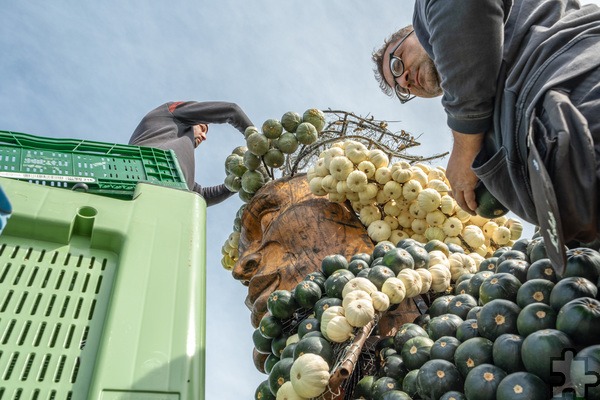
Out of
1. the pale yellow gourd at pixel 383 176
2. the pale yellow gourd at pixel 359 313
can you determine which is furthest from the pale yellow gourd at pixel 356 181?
the pale yellow gourd at pixel 359 313

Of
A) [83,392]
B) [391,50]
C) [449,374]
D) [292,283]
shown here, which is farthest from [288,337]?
[83,392]

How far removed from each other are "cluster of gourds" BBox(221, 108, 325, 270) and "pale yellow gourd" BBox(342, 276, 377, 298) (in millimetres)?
2137

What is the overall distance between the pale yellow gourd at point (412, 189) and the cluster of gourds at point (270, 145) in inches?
44.7

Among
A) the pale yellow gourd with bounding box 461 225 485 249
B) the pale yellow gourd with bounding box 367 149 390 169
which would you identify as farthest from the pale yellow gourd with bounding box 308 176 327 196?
the pale yellow gourd with bounding box 461 225 485 249

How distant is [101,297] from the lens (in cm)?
165

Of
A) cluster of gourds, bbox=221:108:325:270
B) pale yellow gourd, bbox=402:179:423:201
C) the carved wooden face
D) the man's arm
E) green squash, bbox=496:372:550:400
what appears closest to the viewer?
green squash, bbox=496:372:550:400

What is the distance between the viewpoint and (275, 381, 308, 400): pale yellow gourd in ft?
7.83

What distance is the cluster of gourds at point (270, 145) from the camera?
15.7ft

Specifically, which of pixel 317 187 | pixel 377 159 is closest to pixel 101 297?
pixel 317 187

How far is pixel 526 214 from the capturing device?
1.86 meters

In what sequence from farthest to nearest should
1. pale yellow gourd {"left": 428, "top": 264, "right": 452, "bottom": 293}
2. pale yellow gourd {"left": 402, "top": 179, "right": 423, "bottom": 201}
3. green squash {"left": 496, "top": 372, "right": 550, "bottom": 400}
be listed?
pale yellow gourd {"left": 402, "top": 179, "right": 423, "bottom": 201}, pale yellow gourd {"left": 428, "top": 264, "right": 452, "bottom": 293}, green squash {"left": 496, "top": 372, "right": 550, "bottom": 400}

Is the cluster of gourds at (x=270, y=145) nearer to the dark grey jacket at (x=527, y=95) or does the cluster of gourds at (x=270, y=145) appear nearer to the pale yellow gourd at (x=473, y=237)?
the pale yellow gourd at (x=473, y=237)

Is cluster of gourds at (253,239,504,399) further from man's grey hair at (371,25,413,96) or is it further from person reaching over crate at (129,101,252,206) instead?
person reaching over crate at (129,101,252,206)

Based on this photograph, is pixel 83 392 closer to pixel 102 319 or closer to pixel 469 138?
pixel 102 319
